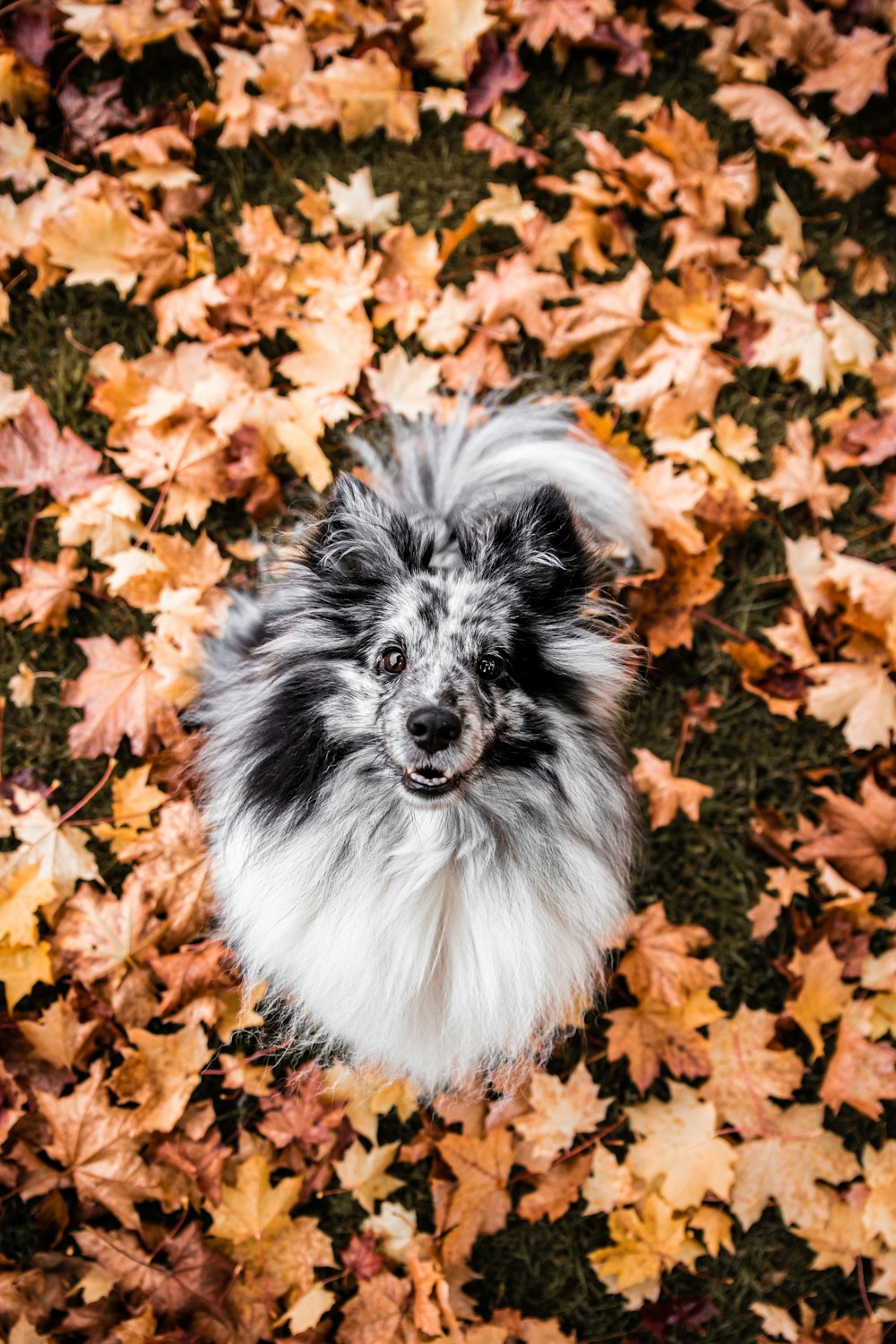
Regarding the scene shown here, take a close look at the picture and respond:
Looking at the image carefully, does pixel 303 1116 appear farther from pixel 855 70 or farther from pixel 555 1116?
pixel 855 70

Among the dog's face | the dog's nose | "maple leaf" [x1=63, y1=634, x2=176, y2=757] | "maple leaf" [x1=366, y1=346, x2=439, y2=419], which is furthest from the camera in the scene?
"maple leaf" [x1=366, y1=346, x2=439, y2=419]

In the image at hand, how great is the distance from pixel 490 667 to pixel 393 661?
179mm

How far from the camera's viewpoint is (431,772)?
1636mm

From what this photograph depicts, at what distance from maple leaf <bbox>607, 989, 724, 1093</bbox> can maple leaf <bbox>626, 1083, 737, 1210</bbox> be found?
7 cm

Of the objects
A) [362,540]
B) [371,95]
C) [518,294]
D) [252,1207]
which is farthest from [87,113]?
[252,1207]

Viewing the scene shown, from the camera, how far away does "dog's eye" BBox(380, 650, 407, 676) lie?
5.63ft

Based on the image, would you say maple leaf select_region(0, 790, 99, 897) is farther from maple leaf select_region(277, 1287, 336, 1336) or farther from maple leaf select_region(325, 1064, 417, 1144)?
maple leaf select_region(277, 1287, 336, 1336)

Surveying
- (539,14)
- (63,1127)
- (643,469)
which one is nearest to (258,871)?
(63,1127)

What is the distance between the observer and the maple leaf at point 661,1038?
239 centimetres

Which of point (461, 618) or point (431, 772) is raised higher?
point (461, 618)

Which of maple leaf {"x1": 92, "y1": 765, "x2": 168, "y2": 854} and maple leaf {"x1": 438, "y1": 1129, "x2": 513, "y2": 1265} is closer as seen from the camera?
maple leaf {"x1": 438, "y1": 1129, "x2": 513, "y2": 1265}

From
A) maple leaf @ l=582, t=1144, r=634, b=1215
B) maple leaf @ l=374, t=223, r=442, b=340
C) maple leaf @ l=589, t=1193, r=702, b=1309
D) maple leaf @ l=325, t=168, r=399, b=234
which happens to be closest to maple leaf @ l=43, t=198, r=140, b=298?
maple leaf @ l=325, t=168, r=399, b=234

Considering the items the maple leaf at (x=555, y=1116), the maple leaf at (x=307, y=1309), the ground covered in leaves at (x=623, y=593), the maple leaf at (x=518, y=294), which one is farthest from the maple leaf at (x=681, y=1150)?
the maple leaf at (x=518, y=294)

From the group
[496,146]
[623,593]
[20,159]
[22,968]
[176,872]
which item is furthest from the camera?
[496,146]
